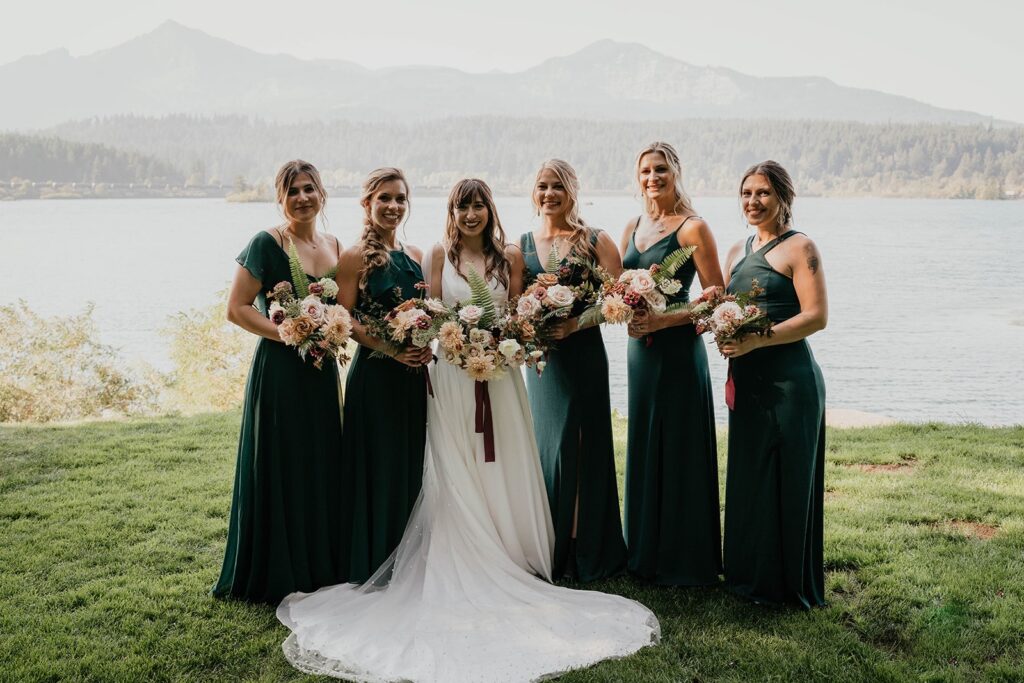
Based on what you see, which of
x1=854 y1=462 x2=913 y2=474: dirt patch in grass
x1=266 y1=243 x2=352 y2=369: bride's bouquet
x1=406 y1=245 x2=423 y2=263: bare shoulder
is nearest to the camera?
x1=266 y1=243 x2=352 y2=369: bride's bouquet

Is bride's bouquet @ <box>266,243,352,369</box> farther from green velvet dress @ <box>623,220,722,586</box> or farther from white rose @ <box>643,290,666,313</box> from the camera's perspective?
green velvet dress @ <box>623,220,722,586</box>

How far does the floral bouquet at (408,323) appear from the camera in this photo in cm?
500

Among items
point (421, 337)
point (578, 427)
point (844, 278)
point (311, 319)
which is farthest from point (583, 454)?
point (844, 278)

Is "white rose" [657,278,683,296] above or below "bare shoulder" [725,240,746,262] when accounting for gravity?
below

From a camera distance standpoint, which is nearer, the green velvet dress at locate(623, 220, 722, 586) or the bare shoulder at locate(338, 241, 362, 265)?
the bare shoulder at locate(338, 241, 362, 265)

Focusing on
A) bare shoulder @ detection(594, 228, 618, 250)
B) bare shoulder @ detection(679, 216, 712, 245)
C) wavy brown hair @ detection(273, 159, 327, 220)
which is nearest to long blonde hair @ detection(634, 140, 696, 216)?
bare shoulder @ detection(679, 216, 712, 245)

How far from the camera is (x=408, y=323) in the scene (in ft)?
16.3

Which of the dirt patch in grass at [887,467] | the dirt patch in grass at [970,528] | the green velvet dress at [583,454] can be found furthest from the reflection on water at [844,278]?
the green velvet dress at [583,454]

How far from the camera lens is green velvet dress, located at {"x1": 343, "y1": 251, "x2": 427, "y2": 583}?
5367 millimetres

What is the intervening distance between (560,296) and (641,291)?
1.56ft

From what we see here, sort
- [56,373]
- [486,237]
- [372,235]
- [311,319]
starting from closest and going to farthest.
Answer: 1. [311,319]
2. [372,235]
3. [486,237]
4. [56,373]

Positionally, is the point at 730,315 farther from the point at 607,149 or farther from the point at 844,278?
the point at 607,149

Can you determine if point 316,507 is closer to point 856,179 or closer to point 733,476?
point 733,476

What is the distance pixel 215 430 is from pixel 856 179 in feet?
283
